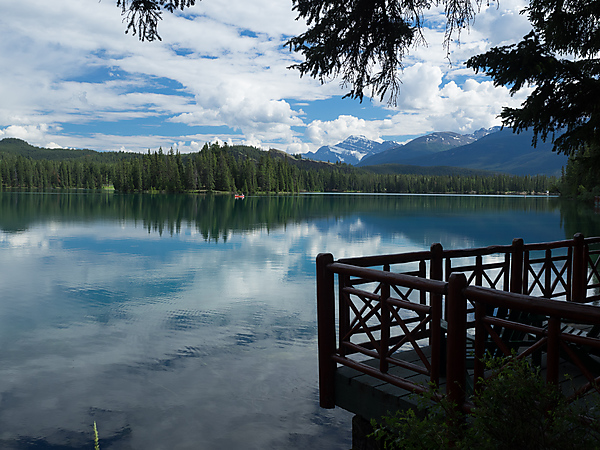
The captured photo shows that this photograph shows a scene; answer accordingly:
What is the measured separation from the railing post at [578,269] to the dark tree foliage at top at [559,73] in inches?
44.9

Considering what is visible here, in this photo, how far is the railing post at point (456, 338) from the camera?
4531mm

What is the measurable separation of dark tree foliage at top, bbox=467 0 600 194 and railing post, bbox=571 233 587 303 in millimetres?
1139

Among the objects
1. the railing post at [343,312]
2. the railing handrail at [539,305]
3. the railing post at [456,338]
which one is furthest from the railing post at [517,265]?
the railing handrail at [539,305]

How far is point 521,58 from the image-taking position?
316 inches

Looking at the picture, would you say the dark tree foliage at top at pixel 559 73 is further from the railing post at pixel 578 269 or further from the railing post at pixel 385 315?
the railing post at pixel 385 315

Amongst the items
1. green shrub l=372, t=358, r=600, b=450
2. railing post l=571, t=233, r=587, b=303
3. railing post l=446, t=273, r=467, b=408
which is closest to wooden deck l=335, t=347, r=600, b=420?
railing post l=446, t=273, r=467, b=408

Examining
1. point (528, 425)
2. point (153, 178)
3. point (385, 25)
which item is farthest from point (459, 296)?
point (153, 178)

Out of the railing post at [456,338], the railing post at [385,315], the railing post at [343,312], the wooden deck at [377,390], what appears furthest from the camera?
the railing post at [343,312]

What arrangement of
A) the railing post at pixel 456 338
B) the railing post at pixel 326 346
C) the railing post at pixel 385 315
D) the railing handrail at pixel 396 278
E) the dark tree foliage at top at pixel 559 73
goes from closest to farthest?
1. the railing post at pixel 456 338
2. the railing handrail at pixel 396 278
3. the railing post at pixel 385 315
4. the railing post at pixel 326 346
5. the dark tree foliage at top at pixel 559 73

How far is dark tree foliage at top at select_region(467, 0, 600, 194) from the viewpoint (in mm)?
8109

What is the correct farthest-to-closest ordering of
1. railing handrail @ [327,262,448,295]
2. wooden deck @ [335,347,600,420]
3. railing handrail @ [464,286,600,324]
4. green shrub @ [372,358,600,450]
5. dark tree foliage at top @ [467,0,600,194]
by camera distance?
dark tree foliage at top @ [467,0,600,194], wooden deck @ [335,347,600,420], railing handrail @ [327,262,448,295], railing handrail @ [464,286,600,324], green shrub @ [372,358,600,450]

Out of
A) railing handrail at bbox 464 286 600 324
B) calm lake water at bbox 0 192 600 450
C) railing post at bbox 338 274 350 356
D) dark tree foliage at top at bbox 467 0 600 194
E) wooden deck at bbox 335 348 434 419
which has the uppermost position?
dark tree foliage at top at bbox 467 0 600 194

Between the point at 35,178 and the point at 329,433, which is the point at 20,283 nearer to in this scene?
the point at 329,433

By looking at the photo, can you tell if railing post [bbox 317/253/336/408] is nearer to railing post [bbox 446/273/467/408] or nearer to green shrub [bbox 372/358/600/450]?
railing post [bbox 446/273/467/408]
